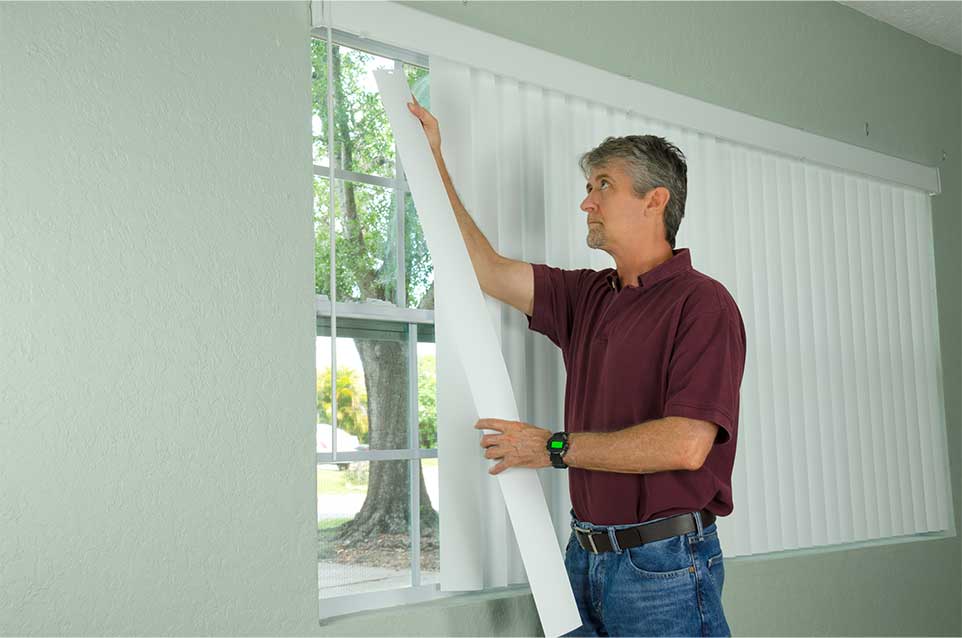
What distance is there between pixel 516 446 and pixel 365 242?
85cm

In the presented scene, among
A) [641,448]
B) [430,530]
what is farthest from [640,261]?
[430,530]

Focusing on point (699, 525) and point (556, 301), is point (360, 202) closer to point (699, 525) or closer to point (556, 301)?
point (556, 301)

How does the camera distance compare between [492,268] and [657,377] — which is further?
[492,268]

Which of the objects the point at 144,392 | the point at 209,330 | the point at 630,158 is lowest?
the point at 144,392

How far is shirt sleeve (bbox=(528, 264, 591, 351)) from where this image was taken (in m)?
3.01

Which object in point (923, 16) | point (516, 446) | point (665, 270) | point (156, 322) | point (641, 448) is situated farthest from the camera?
point (923, 16)

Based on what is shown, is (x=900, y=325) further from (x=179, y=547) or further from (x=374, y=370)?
(x=179, y=547)

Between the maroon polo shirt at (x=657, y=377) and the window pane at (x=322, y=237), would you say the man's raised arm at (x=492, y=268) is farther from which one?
the window pane at (x=322, y=237)

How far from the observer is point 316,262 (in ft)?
9.50

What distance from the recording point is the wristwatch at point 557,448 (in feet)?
8.57

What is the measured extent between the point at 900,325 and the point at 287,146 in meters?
3.24

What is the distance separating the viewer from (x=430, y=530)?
305 centimetres

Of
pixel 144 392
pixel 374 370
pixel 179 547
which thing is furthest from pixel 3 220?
pixel 374 370

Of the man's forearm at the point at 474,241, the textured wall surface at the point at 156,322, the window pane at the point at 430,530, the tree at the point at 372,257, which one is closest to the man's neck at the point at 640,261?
the man's forearm at the point at 474,241
